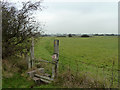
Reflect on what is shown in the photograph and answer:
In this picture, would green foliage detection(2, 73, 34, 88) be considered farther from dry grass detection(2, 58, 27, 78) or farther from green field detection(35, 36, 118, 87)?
green field detection(35, 36, 118, 87)

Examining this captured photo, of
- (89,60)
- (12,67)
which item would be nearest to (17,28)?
(12,67)

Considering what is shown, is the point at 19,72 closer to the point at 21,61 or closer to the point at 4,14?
the point at 21,61

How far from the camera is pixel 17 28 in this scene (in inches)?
271

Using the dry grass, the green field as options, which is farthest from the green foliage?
the green field

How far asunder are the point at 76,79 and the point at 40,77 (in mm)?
1961

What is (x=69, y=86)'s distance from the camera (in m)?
4.67

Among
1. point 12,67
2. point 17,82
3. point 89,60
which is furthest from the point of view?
point 89,60

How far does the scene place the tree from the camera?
6411mm

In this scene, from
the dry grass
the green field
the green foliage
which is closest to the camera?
the green foliage

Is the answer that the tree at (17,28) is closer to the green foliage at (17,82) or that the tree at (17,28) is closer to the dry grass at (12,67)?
the dry grass at (12,67)

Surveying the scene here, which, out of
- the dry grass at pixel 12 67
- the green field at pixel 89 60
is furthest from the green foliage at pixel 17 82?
the green field at pixel 89 60

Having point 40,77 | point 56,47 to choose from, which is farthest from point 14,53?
point 56,47

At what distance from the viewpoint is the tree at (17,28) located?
6.41 meters

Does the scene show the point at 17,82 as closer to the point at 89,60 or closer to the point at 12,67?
the point at 12,67
